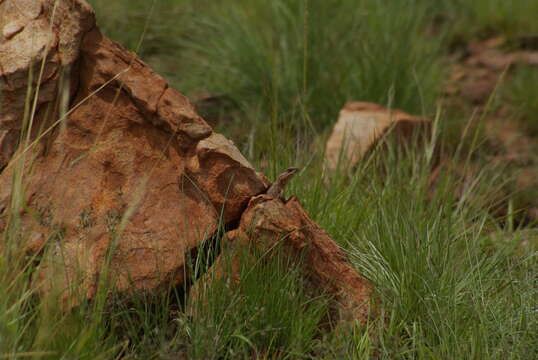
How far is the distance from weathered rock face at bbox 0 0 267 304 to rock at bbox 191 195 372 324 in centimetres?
11

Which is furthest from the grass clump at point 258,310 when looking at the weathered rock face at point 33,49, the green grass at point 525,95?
the green grass at point 525,95

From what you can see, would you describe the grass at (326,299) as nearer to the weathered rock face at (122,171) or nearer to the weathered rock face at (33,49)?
the weathered rock face at (122,171)

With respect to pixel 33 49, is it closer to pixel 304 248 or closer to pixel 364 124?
pixel 304 248

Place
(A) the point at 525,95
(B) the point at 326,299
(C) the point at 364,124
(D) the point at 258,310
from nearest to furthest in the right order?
(D) the point at 258,310 → (B) the point at 326,299 → (C) the point at 364,124 → (A) the point at 525,95

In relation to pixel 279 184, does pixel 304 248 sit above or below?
below

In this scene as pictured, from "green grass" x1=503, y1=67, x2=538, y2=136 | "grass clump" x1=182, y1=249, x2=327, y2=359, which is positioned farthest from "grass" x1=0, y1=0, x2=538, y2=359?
"green grass" x1=503, y1=67, x2=538, y2=136

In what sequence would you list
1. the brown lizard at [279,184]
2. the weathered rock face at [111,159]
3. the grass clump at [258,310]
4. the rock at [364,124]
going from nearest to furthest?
the grass clump at [258,310] < the weathered rock face at [111,159] < the brown lizard at [279,184] < the rock at [364,124]

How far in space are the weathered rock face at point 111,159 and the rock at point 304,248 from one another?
4.2 inches

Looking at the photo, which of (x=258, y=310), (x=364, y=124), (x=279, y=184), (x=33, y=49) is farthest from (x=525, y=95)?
(x=33, y=49)

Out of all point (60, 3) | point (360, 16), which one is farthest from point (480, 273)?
point (360, 16)

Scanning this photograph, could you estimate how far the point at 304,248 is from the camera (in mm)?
2637

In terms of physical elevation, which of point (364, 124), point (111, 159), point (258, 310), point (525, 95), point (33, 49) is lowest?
point (525, 95)

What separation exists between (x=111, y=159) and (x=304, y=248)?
0.75 metres

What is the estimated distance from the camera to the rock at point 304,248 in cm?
259
